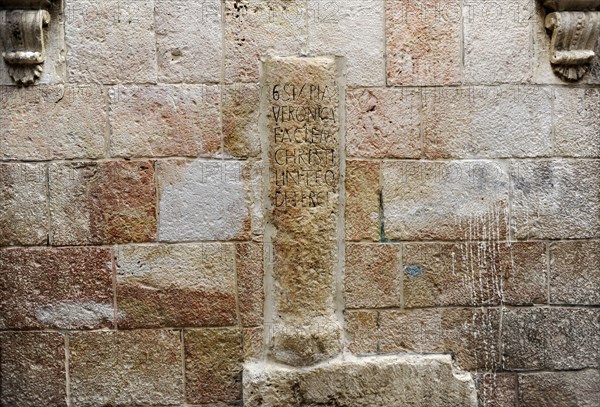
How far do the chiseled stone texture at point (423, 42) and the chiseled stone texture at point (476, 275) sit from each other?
906 mm

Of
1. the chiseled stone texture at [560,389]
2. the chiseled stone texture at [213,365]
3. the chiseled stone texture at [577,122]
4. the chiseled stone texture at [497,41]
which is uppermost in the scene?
the chiseled stone texture at [497,41]

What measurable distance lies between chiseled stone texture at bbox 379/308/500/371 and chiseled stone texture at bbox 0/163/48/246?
1.88 metres

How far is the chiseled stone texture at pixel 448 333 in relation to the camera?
10.3ft

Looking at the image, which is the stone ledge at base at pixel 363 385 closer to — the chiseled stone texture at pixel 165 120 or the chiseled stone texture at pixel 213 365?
the chiseled stone texture at pixel 213 365

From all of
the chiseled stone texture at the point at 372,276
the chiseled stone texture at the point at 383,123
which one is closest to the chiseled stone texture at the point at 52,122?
the chiseled stone texture at the point at 383,123

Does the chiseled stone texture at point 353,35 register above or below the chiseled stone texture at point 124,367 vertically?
above

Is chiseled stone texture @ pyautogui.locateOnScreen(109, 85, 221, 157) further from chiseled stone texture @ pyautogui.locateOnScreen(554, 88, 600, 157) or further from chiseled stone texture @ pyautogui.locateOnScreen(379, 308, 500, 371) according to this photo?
chiseled stone texture @ pyautogui.locateOnScreen(554, 88, 600, 157)

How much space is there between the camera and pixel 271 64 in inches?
121

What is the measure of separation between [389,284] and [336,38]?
1.34m

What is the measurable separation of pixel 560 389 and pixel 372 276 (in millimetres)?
1188

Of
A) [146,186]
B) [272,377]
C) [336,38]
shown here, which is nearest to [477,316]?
[272,377]

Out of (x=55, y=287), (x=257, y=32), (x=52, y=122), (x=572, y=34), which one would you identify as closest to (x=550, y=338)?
(x=572, y=34)

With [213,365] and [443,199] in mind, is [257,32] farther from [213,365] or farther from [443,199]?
[213,365]

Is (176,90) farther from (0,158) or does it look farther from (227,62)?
(0,158)
